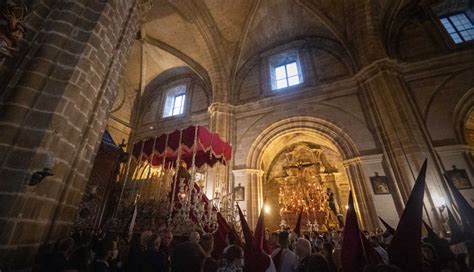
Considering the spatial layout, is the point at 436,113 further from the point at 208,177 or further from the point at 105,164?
the point at 105,164

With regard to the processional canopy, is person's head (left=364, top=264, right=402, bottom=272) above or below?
below

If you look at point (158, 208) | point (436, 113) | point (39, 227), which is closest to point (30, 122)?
point (39, 227)

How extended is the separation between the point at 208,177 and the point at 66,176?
7050 mm

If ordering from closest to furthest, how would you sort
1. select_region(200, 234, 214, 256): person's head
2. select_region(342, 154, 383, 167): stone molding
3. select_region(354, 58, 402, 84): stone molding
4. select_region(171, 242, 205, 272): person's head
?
select_region(171, 242, 205, 272): person's head → select_region(200, 234, 214, 256): person's head → select_region(342, 154, 383, 167): stone molding → select_region(354, 58, 402, 84): stone molding

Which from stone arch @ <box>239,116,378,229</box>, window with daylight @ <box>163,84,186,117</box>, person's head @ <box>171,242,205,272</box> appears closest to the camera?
person's head @ <box>171,242,205,272</box>

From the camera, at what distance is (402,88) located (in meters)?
8.23

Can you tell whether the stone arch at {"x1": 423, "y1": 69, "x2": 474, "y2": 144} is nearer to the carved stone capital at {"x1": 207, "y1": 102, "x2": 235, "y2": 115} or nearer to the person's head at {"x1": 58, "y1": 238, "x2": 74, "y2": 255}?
the carved stone capital at {"x1": 207, "y1": 102, "x2": 235, "y2": 115}

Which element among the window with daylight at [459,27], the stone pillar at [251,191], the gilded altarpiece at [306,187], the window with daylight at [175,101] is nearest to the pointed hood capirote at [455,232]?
the stone pillar at [251,191]

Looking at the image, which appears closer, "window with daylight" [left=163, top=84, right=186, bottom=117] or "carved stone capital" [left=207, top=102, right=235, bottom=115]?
"carved stone capital" [left=207, top=102, right=235, bottom=115]

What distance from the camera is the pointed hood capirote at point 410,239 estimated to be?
1.54m

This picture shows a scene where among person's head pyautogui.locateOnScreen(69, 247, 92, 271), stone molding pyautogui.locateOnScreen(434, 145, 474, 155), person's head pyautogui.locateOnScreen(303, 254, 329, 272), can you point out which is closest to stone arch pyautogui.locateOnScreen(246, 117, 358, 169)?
stone molding pyautogui.locateOnScreen(434, 145, 474, 155)

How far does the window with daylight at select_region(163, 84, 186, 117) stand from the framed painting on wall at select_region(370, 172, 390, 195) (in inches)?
407

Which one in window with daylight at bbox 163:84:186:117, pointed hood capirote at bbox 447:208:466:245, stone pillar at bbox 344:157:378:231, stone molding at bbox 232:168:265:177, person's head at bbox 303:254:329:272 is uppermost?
window with daylight at bbox 163:84:186:117

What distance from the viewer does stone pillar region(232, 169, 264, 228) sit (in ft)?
28.8
